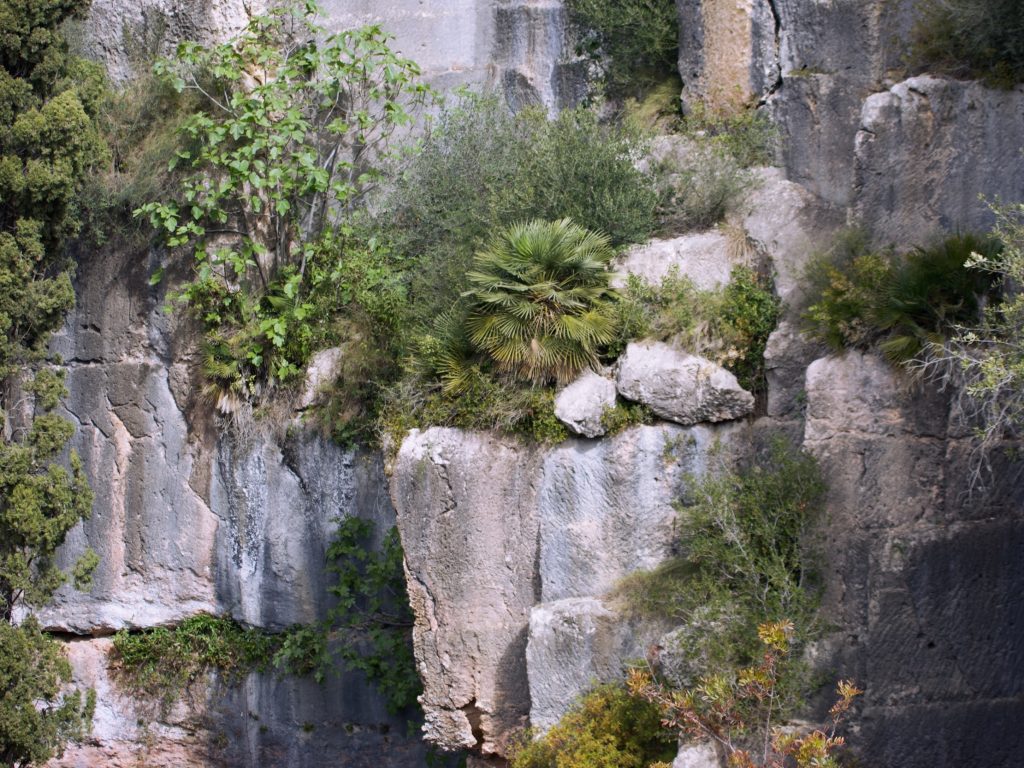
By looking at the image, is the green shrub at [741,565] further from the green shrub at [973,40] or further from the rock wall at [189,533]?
the rock wall at [189,533]

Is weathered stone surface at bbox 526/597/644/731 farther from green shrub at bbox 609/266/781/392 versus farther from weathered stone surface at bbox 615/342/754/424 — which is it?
green shrub at bbox 609/266/781/392

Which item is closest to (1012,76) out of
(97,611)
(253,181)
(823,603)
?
(823,603)

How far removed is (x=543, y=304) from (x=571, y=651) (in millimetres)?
2298

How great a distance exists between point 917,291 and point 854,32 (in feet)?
12.7

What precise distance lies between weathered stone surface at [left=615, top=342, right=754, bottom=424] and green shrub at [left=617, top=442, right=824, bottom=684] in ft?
1.86

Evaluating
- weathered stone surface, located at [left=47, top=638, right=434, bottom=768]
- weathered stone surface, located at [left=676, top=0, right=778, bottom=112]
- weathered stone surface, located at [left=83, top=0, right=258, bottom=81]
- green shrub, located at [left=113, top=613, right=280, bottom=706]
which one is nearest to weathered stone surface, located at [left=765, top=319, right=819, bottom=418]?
weathered stone surface, located at [left=676, top=0, right=778, bottom=112]

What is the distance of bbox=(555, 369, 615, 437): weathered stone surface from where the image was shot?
356 inches

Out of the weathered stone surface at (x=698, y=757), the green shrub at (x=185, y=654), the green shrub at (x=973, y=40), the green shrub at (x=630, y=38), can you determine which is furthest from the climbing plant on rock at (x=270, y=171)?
the weathered stone surface at (x=698, y=757)

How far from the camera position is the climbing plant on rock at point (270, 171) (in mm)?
11867

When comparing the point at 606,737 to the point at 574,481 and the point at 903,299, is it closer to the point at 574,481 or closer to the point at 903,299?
the point at 574,481

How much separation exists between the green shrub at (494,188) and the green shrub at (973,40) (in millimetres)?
2262

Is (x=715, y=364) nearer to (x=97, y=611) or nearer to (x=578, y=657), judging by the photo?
(x=578, y=657)

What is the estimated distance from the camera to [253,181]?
38.9 ft

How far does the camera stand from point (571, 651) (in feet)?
28.7
